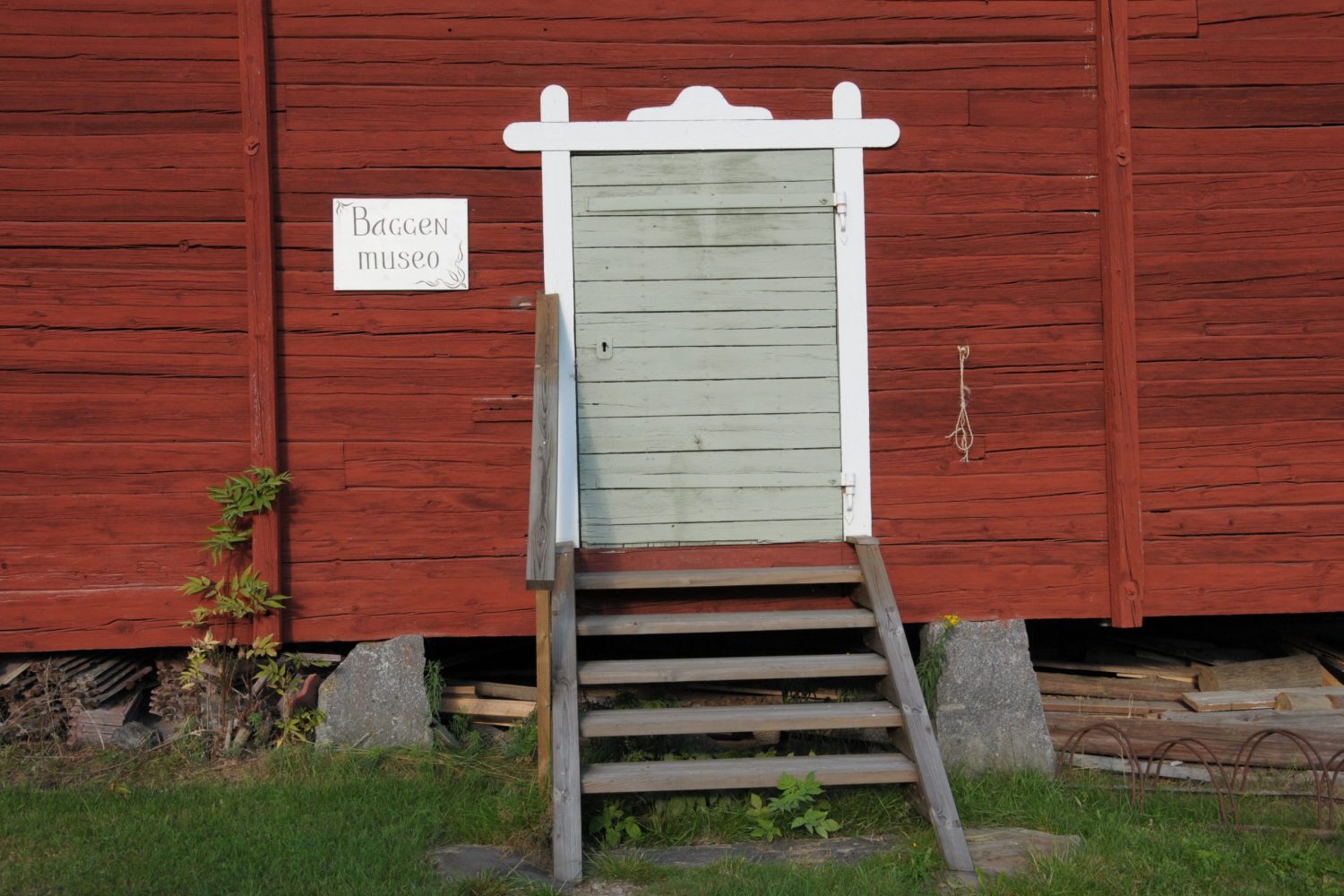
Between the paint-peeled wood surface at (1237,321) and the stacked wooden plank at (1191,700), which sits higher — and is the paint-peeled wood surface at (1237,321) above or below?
above

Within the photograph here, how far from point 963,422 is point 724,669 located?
5.87ft

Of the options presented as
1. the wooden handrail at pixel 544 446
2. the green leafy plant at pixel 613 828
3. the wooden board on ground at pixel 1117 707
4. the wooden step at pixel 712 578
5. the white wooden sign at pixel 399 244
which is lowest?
the green leafy plant at pixel 613 828

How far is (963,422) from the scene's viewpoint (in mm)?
5246

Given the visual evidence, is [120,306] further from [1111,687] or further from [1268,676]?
[1268,676]

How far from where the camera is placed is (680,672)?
441 cm

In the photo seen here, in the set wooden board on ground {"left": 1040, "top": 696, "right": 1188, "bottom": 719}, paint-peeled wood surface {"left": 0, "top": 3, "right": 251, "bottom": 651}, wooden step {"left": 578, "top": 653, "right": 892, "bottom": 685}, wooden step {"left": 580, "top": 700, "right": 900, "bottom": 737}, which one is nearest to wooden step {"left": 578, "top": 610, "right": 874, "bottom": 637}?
wooden step {"left": 578, "top": 653, "right": 892, "bottom": 685}

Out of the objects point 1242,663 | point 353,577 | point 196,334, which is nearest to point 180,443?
point 196,334

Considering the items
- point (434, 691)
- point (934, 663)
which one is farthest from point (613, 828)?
point (934, 663)

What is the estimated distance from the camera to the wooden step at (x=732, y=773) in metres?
4.03

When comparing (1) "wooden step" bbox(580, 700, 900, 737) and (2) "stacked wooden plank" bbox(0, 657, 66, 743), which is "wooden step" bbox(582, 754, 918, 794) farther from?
(2) "stacked wooden plank" bbox(0, 657, 66, 743)

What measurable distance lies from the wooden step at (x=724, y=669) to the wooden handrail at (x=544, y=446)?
0.55 m

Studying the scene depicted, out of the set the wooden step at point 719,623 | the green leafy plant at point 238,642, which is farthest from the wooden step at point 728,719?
the green leafy plant at point 238,642

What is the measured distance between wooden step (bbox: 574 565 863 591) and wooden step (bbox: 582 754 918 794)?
0.85m

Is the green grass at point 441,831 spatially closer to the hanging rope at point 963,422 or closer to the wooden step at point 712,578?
the wooden step at point 712,578
